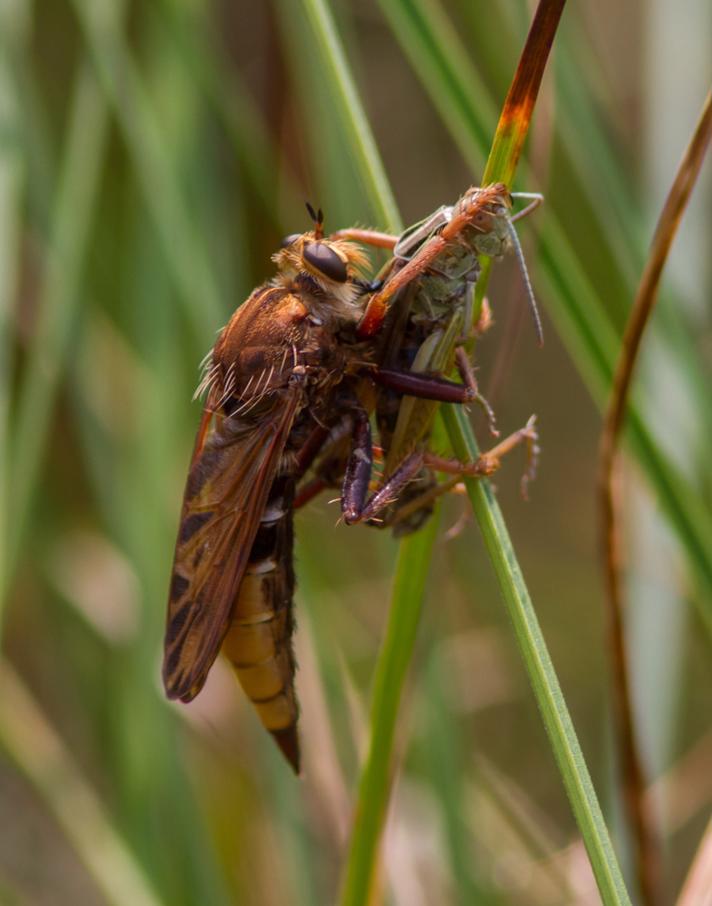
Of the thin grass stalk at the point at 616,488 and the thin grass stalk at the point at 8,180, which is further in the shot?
the thin grass stalk at the point at 8,180

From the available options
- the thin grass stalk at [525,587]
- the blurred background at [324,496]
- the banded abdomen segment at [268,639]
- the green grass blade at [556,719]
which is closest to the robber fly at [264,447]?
the banded abdomen segment at [268,639]

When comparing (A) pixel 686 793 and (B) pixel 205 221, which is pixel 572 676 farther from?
(B) pixel 205 221

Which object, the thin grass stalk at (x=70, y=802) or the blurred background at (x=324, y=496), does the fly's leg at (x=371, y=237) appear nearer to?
the blurred background at (x=324, y=496)

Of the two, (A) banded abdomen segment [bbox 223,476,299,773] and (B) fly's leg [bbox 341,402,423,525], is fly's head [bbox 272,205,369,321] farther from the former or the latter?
(A) banded abdomen segment [bbox 223,476,299,773]

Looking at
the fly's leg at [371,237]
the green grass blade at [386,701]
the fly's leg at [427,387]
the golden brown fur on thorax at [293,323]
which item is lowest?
the green grass blade at [386,701]

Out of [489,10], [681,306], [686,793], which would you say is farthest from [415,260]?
[686,793]

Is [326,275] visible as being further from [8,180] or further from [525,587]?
[8,180]

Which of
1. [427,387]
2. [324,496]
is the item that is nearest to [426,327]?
[427,387]
